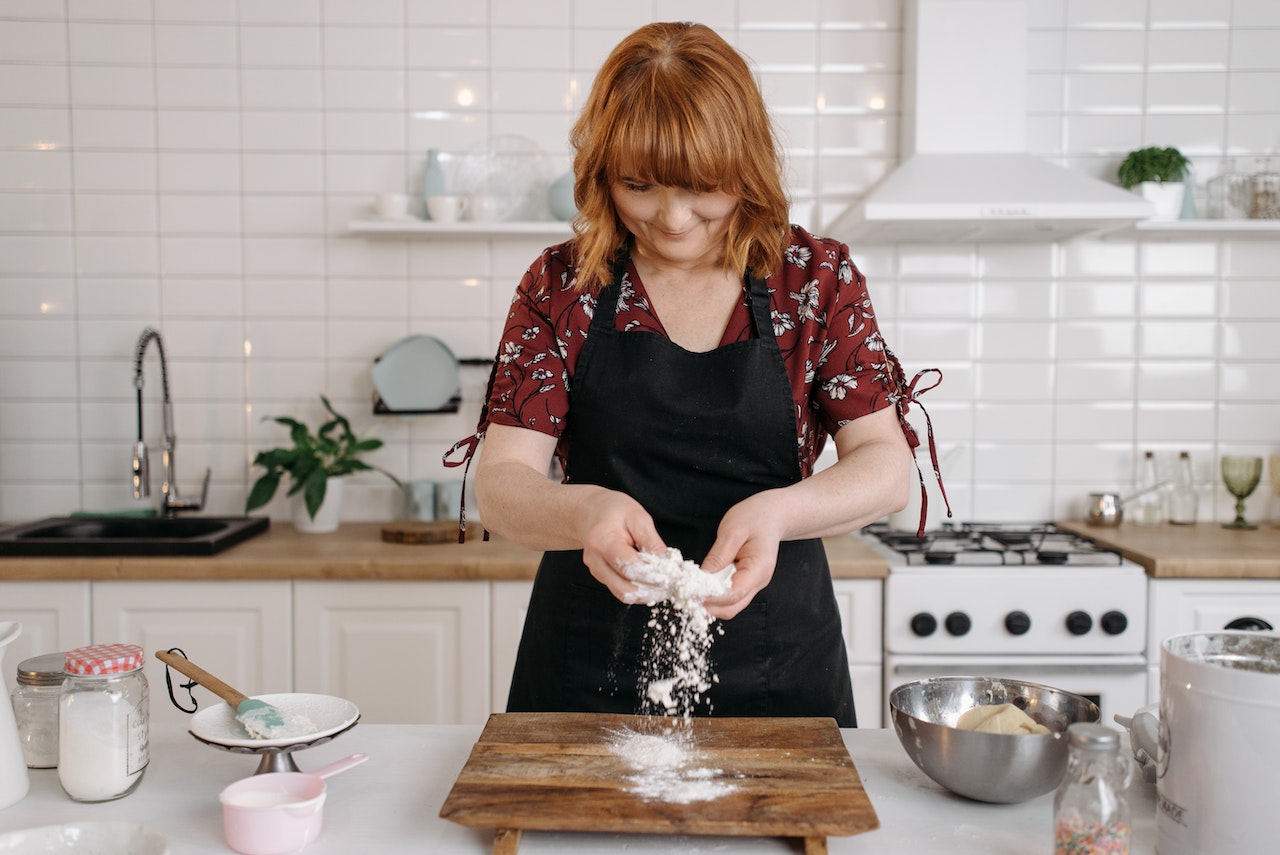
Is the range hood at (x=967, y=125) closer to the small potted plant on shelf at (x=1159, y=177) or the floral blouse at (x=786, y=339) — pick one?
the small potted plant on shelf at (x=1159, y=177)

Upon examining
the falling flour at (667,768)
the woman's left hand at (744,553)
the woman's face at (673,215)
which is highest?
the woman's face at (673,215)

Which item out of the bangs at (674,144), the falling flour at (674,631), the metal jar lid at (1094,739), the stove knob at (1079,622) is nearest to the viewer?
the metal jar lid at (1094,739)

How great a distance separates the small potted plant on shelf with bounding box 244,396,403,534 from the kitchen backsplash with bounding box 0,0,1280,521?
0.19m

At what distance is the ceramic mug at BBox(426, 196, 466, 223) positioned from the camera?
2.81 meters

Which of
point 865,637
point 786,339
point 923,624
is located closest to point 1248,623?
point 923,624

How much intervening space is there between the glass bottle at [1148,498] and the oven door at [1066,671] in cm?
65

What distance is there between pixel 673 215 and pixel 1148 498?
2.13m

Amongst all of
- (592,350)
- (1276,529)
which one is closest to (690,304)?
(592,350)

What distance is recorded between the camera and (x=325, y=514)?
2801mm

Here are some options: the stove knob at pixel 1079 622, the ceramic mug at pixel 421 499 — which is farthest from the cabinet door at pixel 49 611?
the stove knob at pixel 1079 622

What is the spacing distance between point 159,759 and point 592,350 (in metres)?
0.77

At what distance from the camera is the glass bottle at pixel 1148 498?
2.94m

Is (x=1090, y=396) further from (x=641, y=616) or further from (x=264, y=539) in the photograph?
(x=264, y=539)

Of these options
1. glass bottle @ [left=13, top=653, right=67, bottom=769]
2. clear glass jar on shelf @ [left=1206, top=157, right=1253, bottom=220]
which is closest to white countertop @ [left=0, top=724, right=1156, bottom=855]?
glass bottle @ [left=13, top=653, right=67, bottom=769]
